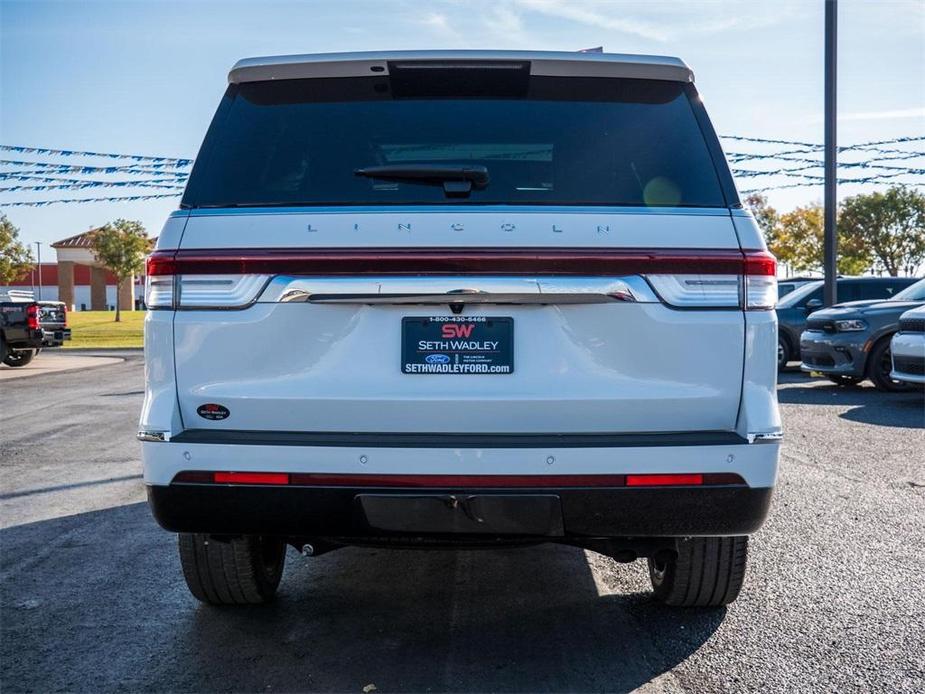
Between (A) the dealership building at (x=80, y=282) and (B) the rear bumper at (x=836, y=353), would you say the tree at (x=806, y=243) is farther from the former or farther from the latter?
(A) the dealership building at (x=80, y=282)

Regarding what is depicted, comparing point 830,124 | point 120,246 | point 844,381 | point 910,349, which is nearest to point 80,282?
point 120,246

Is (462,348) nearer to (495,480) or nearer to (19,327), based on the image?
(495,480)

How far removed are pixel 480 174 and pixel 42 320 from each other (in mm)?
19363

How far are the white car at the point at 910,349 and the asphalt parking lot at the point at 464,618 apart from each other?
4971 millimetres

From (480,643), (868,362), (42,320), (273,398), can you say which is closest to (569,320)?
(273,398)

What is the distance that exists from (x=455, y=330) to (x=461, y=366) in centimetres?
11

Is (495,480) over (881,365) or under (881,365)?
over

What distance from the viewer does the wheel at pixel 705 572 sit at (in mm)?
3580

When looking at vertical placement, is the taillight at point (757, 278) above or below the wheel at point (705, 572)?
above

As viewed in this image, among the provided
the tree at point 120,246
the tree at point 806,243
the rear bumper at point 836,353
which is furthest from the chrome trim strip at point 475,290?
the tree at point 120,246

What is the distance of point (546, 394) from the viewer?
9.59ft

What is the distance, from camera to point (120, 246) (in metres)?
63.3

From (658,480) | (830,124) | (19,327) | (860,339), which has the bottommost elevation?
(19,327)

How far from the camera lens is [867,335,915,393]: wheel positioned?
12633 millimetres
